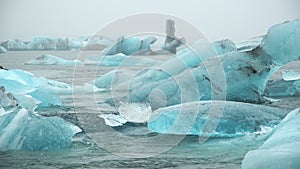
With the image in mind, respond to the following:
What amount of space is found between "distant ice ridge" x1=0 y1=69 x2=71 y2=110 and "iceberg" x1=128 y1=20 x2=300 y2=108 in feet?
1.98

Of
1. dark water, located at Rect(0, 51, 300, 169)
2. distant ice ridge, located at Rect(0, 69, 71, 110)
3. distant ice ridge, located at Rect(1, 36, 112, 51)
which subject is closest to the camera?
dark water, located at Rect(0, 51, 300, 169)

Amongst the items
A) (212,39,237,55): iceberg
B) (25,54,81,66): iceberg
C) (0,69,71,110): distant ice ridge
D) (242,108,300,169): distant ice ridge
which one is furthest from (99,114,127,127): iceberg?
(242,108,300,169): distant ice ridge

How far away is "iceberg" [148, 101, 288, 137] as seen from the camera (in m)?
3.18

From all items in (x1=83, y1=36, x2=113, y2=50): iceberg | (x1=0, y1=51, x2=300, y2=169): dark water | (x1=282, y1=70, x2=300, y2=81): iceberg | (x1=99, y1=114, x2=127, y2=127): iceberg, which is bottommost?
(x1=0, y1=51, x2=300, y2=169): dark water

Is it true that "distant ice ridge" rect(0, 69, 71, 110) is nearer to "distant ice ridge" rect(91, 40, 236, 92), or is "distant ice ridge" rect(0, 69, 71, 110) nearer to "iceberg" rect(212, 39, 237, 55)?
"distant ice ridge" rect(91, 40, 236, 92)

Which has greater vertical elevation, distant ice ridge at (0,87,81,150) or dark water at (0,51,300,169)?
distant ice ridge at (0,87,81,150)

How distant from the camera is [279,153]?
8.11 feet

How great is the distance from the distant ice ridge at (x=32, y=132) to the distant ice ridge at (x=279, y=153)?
1.21m

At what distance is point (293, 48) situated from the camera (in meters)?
3.70

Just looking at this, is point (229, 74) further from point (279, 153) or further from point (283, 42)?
point (279, 153)

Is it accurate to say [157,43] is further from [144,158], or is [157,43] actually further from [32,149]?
[32,149]

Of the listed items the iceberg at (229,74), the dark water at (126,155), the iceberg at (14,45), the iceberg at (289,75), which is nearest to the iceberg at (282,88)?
the iceberg at (289,75)

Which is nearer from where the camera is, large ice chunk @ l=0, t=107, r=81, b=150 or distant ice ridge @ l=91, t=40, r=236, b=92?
large ice chunk @ l=0, t=107, r=81, b=150

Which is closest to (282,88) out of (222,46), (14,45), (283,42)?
(283,42)
